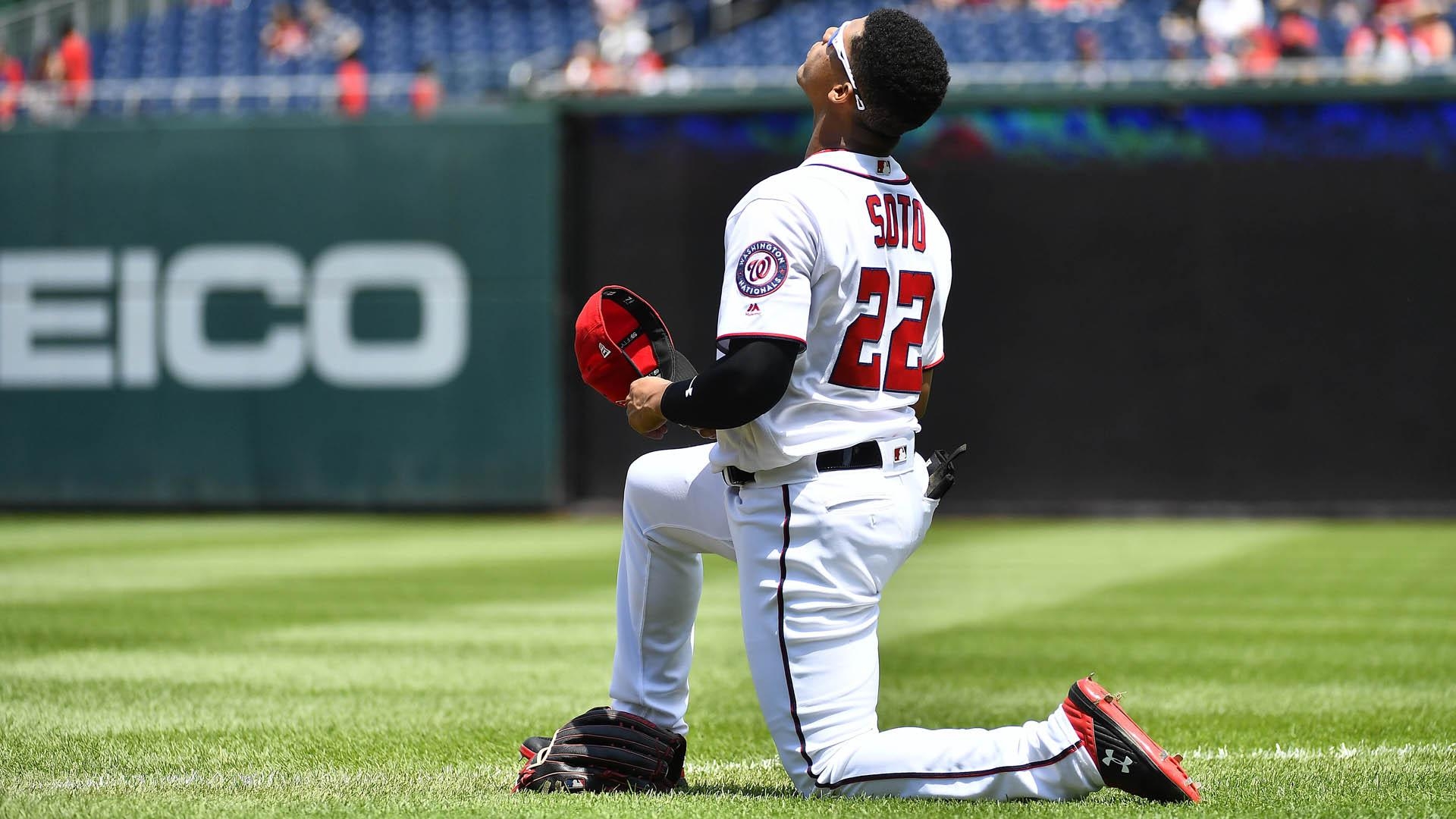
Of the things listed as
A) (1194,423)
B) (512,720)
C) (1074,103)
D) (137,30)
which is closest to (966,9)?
(1074,103)

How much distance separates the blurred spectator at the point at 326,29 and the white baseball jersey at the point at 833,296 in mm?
16965

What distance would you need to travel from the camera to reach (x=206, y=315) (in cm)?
1673

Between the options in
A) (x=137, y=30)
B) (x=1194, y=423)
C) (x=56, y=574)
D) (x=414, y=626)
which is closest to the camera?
(x=414, y=626)

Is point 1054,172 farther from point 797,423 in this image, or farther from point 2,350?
point 797,423

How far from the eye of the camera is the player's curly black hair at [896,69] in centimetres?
390

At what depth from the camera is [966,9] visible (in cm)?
2031

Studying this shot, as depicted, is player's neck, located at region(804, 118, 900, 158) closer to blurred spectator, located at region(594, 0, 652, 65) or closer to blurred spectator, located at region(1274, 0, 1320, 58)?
blurred spectator, located at region(1274, 0, 1320, 58)

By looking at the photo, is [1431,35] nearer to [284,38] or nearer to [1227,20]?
[1227,20]

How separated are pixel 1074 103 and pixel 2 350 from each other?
35.0 ft

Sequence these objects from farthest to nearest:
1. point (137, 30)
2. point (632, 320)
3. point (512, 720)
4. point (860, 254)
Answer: point (137, 30) < point (512, 720) < point (632, 320) < point (860, 254)

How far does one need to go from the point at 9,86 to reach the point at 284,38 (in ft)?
11.2

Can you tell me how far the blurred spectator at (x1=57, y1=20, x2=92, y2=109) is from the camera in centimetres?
1766

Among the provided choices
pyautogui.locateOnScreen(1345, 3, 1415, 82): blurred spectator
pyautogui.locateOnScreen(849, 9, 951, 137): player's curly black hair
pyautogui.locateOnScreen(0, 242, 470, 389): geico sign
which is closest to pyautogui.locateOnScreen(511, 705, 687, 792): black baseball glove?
pyautogui.locateOnScreen(849, 9, 951, 137): player's curly black hair

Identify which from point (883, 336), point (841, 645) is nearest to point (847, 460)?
point (883, 336)
